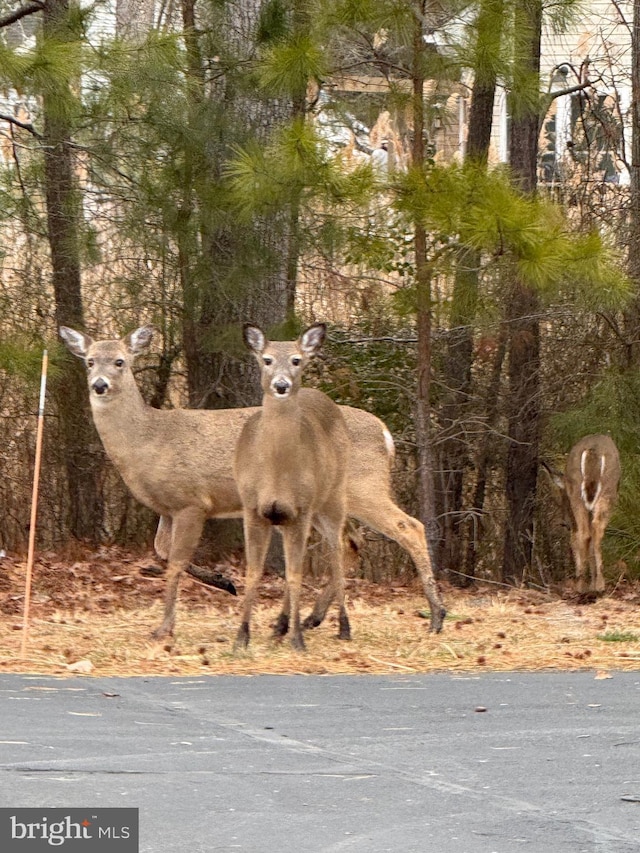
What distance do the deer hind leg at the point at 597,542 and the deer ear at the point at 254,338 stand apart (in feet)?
17.7

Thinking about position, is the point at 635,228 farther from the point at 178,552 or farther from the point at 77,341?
the point at 178,552

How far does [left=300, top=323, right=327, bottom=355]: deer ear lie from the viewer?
10406 mm

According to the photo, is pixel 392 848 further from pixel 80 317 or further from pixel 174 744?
pixel 80 317

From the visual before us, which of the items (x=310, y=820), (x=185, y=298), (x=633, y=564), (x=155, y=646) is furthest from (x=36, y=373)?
(x=310, y=820)

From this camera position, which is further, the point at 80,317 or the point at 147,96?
the point at 80,317

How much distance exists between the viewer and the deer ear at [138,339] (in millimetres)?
11680

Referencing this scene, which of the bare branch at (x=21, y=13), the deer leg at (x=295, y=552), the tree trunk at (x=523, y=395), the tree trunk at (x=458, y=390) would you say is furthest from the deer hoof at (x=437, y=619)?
the bare branch at (x=21, y=13)

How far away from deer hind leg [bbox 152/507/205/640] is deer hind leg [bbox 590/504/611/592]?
4.52 m

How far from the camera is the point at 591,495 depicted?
14875mm

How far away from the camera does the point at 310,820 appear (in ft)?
19.1

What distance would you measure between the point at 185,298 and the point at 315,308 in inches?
52.2

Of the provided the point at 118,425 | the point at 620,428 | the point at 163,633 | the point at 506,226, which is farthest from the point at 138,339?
the point at 620,428

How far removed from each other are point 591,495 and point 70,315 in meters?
5.00

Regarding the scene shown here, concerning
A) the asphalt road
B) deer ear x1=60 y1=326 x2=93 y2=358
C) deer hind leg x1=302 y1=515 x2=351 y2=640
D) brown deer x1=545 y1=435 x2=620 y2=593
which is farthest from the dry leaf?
brown deer x1=545 y1=435 x2=620 y2=593
